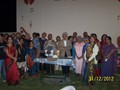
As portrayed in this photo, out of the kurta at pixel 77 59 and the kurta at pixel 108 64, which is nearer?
the kurta at pixel 108 64

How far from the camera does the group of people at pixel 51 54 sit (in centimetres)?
792

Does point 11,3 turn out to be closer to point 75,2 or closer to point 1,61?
point 75,2

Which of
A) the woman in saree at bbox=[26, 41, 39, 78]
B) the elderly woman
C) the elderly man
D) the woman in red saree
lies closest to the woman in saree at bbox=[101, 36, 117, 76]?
the elderly woman

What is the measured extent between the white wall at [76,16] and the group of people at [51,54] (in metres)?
2.37

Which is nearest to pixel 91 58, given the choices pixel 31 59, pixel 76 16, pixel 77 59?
pixel 77 59

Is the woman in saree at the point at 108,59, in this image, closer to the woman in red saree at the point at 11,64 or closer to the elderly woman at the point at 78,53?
the elderly woman at the point at 78,53

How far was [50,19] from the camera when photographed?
12.4m

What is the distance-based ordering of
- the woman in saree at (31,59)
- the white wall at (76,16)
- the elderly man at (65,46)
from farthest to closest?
the white wall at (76,16) < the elderly man at (65,46) < the woman in saree at (31,59)

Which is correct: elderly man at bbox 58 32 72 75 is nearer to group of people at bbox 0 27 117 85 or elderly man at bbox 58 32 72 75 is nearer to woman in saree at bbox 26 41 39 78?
group of people at bbox 0 27 117 85

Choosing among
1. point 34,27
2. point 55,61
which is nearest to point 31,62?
point 55,61

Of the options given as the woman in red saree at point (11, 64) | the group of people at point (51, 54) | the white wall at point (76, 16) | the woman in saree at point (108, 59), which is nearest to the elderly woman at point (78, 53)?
the group of people at point (51, 54)

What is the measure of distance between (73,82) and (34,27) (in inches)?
183

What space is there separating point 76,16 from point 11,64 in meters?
5.11

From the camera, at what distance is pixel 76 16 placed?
12.3m
